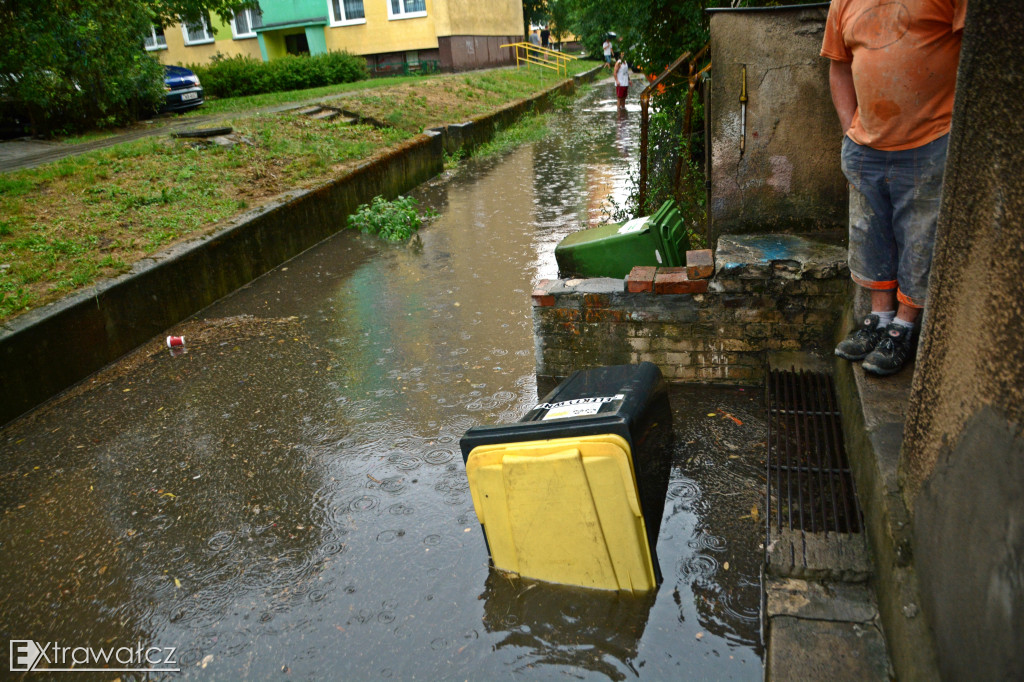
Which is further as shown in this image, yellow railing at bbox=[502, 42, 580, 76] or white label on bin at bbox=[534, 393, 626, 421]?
yellow railing at bbox=[502, 42, 580, 76]

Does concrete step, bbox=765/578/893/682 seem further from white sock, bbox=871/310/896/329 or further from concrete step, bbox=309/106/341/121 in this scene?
concrete step, bbox=309/106/341/121

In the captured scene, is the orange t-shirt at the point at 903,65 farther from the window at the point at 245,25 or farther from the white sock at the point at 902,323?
the window at the point at 245,25

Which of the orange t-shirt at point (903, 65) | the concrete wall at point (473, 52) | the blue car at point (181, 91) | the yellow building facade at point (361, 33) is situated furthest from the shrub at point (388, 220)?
the concrete wall at point (473, 52)

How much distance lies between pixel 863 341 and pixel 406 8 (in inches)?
1066

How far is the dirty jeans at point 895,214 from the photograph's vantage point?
2838 millimetres

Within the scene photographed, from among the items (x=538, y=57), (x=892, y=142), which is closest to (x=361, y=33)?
(x=538, y=57)

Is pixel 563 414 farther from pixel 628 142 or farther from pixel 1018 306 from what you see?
pixel 628 142

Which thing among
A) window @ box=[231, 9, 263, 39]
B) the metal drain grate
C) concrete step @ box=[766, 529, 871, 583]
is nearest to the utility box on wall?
the metal drain grate

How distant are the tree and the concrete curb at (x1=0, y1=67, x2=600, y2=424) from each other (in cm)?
495

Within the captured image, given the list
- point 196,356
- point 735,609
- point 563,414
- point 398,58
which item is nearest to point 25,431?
point 196,356

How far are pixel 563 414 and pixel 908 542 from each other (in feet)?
3.74

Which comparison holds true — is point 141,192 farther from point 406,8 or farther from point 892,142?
point 406,8

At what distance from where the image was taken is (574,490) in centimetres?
240

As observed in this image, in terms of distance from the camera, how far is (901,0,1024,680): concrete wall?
144 centimetres
